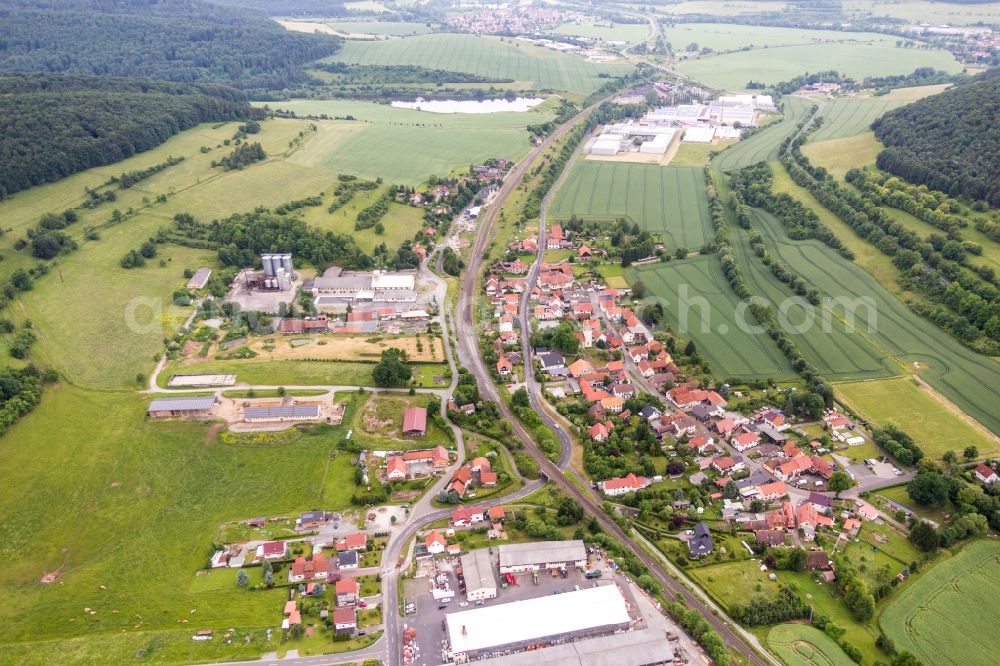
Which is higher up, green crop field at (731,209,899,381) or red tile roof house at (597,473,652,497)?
green crop field at (731,209,899,381)

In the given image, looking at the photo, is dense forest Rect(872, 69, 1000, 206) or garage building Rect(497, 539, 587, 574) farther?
dense forest Rect(872, 69, 1000, 206)

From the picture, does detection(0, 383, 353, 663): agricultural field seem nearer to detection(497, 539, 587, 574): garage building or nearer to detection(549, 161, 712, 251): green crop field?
detection(497, 539, 587, 574): garage building

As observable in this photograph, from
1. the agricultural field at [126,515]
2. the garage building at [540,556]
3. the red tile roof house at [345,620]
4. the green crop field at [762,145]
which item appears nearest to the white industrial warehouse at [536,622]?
the garage building at [540,556]

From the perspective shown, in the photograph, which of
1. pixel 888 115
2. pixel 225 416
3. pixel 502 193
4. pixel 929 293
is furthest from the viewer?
pixel 888 115

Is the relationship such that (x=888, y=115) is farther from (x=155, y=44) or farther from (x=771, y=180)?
(x=155, y=44)

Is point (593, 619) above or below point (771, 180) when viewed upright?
below

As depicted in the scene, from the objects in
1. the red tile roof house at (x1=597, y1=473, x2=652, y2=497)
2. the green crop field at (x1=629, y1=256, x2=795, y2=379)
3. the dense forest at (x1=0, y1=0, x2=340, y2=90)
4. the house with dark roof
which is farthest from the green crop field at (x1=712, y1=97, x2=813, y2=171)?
the dense forest at (x1=0, y1=0, x2=340, y2=90)

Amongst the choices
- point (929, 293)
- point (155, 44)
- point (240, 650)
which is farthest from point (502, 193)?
point (155, 44)
